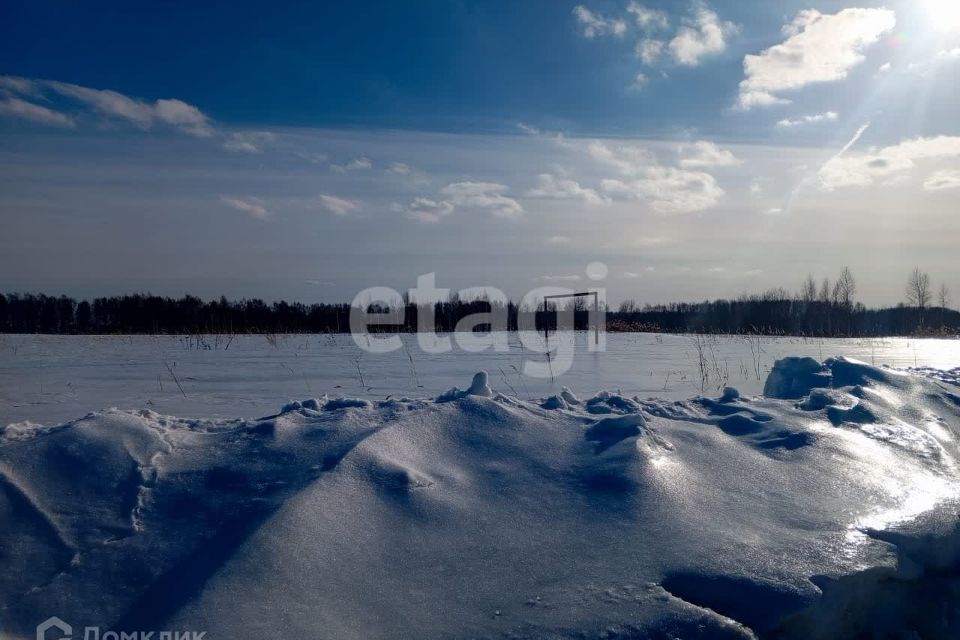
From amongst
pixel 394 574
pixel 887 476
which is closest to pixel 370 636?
pixel 394 574

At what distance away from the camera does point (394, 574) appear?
1964 mm

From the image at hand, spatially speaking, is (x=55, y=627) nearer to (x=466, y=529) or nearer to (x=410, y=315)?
(x=466, y=529)

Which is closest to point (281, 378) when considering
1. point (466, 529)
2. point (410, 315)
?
point (466, 529)

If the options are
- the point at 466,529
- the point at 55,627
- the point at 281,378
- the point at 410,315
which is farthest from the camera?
the point at 410,315

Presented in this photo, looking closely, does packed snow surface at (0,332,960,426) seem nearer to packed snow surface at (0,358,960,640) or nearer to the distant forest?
packed snow surface at (0,358,960,640)

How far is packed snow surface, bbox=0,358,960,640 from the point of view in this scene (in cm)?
182

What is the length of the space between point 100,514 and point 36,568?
0.28 m

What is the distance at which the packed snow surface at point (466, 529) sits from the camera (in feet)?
5.98

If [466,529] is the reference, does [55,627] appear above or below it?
below

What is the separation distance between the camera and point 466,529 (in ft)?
7.27

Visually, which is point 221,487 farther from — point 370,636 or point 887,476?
point 887,476

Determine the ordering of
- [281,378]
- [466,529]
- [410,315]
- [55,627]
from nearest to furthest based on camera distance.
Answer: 1. [55,627]
2. [466,529]
3. [281,378]
4. [410,315]

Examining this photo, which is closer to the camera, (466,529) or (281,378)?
(466,529)

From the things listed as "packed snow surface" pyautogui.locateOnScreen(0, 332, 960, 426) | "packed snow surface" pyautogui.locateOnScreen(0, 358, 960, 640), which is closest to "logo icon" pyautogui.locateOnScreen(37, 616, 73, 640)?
"packed snow surface" pyautogui.locateOnScreen(0, 358, 960, 640)
